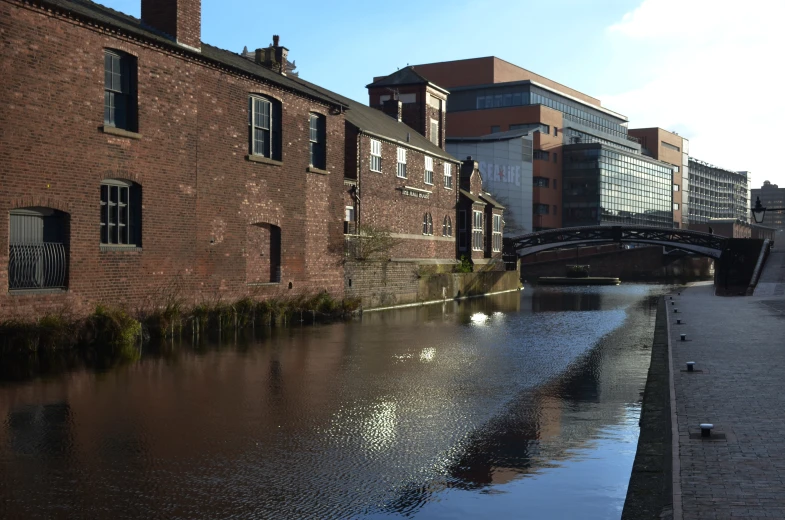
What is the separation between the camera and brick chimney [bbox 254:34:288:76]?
33.3m

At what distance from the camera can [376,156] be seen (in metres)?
38.4

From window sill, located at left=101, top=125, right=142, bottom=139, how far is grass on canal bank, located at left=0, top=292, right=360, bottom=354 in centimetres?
424

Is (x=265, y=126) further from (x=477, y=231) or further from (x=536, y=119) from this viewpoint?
(x=536, y=119)

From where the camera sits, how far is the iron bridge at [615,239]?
66.2 metres

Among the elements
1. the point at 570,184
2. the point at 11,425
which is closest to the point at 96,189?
the point at 11,425

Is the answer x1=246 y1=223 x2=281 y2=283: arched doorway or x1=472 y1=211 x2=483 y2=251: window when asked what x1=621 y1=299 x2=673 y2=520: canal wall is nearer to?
x1=246 y1=223 x2=281 y2=283: arched doorway

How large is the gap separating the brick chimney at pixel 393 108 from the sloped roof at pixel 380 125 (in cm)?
80

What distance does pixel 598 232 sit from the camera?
7000cm

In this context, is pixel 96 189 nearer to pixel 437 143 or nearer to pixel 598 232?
pixel 437 143

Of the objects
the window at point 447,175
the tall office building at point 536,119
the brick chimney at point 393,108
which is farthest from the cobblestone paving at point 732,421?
the tall office building at point 536,119

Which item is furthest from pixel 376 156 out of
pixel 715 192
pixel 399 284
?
pixel 715 192

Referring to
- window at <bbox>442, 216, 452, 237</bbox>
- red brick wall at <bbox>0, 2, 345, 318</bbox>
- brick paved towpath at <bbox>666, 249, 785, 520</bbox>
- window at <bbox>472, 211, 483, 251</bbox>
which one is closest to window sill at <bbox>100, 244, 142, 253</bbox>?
red brick wall at <bbox>0, 2, 345, 318</bbox>

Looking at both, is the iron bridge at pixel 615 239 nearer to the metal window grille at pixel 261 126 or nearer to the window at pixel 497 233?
the window at pixel 497 233

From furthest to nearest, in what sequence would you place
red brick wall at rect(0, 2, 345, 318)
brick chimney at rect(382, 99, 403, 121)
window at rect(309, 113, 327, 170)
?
brick chimney at rect(382, 99, 403, 121) < window at rect(309, 113, 327, 170) < red brick wall at rect(0, 2, 345, 318)
